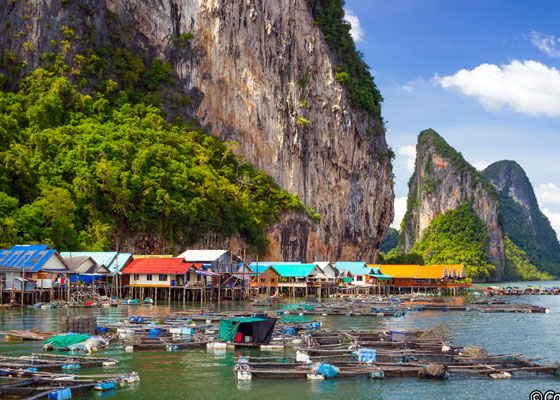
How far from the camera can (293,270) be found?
7625cm

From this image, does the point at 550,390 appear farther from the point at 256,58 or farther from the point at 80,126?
the point at 256,58

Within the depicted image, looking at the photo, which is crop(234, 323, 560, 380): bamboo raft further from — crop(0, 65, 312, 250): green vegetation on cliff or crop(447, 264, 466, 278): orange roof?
crop(447, 264, 466, 278): orange roof

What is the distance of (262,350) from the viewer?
92.2 feet

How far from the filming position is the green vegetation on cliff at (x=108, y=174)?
5906 cm

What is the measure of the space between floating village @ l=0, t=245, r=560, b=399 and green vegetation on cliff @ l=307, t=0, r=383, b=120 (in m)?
50.8

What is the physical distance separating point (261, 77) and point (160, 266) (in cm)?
4726

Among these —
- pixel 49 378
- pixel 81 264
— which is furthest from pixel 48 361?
pixel 81 264

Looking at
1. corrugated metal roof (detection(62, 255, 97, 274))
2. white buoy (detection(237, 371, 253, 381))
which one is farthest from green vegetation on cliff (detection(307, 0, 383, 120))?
white buoy (detection(237, 371, 253, 381))

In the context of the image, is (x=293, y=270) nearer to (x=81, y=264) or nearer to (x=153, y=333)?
(x=81, y=264)

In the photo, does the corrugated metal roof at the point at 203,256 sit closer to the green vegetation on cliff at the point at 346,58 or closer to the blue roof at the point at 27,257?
the blue roof at the point at 27,257

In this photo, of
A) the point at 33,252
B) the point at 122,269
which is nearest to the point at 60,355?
the point at 33,252

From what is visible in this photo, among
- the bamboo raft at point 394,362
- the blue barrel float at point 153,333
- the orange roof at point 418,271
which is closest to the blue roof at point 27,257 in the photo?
the blue barrel float at point 153,333

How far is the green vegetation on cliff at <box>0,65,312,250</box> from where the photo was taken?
59.1 metres

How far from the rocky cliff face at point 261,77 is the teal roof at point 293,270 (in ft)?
35.8
